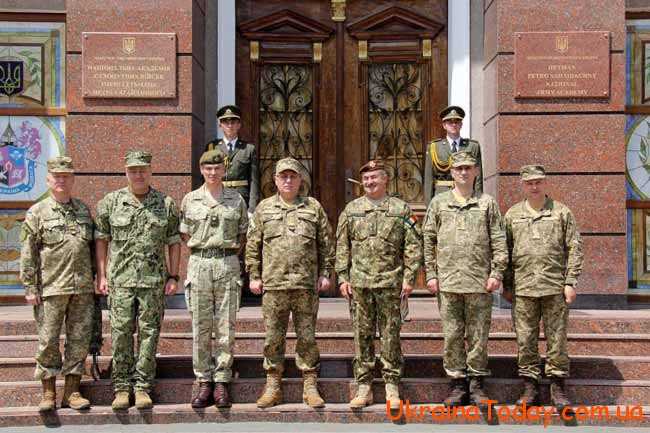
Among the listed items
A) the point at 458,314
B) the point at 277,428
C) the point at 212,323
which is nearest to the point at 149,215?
the point at 212,323

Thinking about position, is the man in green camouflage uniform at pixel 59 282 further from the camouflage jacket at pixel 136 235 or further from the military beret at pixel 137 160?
the military beret at pixel 137 160

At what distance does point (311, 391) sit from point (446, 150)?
9.56 ft

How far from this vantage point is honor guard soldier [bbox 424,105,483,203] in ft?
25.7

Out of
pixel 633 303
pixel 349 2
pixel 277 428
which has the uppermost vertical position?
pixel 349 2

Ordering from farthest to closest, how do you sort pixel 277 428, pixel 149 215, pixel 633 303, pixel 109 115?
pixel 633 303 → pixel 109 115 → pixel 149 215 → pixel 277 428

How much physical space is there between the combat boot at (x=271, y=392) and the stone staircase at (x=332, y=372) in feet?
0.21

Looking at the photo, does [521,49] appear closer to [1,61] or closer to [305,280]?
[305,280]

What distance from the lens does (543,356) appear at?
6.77 meters

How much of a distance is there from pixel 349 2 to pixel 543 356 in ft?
15.8

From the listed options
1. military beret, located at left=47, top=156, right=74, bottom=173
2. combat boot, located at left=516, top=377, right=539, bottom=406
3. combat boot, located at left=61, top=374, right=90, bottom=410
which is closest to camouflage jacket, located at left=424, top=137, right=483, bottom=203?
combat boot, located at left=516, top=377, right=539, bottom=406

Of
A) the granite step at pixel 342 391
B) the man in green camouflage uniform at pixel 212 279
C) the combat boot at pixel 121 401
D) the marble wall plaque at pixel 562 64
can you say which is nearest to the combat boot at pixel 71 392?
the granite step at pixel 342 391

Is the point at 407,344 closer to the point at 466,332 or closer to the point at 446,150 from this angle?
the point at 466,332

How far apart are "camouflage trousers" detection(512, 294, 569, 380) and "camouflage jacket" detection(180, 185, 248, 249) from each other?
2.30 metres

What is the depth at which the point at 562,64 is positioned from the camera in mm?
8367
